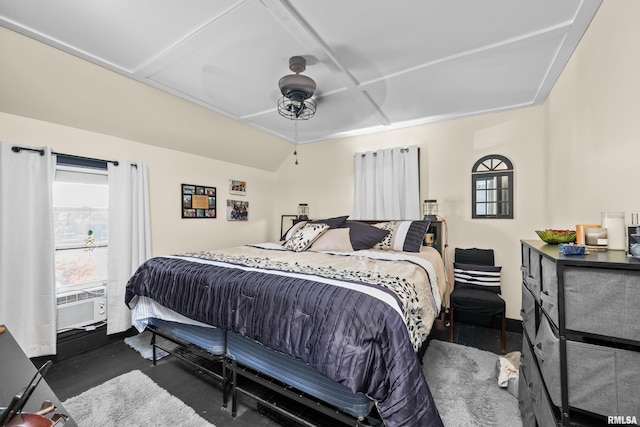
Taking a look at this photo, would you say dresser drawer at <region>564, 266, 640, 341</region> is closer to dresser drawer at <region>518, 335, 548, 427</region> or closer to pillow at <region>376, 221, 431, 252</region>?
dresser drawer at <region>518, 335, 548, 427</region>

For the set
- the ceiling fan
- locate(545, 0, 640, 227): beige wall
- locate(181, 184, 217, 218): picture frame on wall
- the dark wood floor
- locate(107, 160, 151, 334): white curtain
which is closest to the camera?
locate(545, 0, 640, 227): beige wall

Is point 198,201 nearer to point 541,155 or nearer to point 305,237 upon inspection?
point 305,237

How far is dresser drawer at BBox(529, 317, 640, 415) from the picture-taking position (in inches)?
32.8

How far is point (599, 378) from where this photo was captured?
0.88 m

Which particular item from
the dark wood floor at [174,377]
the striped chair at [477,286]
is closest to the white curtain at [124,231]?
the dark wood floor at [174,377]

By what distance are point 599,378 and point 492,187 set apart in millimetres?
2652

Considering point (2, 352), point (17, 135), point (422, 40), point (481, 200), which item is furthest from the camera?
point (481, 200)

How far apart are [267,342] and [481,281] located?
2.56m

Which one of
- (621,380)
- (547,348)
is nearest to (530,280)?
(547,348)

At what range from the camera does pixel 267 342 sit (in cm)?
→ 149

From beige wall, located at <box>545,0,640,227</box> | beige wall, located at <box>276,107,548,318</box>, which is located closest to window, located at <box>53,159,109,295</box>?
beige wall, located at <box>276,107,548,318</box>

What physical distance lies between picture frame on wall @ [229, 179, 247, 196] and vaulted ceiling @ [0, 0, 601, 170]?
147cm

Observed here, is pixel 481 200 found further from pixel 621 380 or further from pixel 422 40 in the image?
pixel 621 380

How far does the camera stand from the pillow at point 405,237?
2863 millimetres
